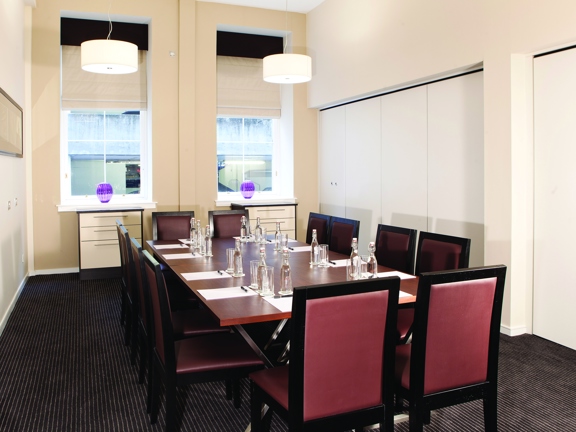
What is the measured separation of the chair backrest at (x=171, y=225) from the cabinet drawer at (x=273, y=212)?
2.00m

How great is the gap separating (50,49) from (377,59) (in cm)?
Answer: 411

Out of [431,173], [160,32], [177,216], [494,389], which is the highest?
[160,32]

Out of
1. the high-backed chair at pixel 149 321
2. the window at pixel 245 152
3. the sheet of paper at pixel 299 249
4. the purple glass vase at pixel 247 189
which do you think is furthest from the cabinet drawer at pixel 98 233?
the high-backed chair at pixel 149 321

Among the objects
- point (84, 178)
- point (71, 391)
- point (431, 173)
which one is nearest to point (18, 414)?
point (71, 391)

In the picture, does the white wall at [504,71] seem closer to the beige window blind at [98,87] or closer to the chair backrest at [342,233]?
the chair backrest at [342,233]

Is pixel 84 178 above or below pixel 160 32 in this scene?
below

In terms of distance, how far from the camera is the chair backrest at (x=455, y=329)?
2340mm

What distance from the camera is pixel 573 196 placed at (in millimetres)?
4191

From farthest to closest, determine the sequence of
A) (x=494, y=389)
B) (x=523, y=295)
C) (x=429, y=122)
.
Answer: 1. (x=429, y=122)
2. (x=523, y=295)
3. (x=494, y=389)

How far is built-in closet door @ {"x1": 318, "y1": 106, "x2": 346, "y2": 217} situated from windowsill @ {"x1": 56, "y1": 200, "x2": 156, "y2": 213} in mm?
2472

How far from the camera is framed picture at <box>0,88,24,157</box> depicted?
486cm

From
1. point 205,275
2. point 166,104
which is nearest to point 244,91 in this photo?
point 166,104

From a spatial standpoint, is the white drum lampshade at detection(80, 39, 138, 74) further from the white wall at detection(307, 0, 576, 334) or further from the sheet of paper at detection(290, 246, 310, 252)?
the white wall at detection(307, 0, 576, 334)

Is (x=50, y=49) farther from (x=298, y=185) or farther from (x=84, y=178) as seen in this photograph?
(x=298, y=185)
